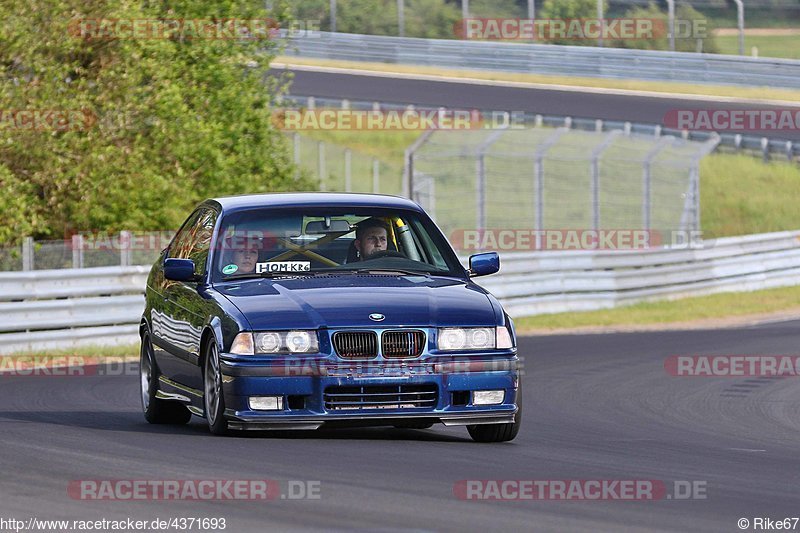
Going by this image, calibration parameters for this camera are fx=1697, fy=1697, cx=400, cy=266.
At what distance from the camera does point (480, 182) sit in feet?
89.2

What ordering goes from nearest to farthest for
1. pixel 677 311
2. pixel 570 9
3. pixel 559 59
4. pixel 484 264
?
pixel 484 264, pixel 677 311, pixel 559 59, pixel 570 9

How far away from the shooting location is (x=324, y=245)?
10.7 metres

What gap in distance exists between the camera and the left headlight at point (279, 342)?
31.1 ft

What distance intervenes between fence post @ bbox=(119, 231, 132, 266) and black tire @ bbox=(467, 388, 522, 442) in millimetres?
10881

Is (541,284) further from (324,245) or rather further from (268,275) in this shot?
(268,275)

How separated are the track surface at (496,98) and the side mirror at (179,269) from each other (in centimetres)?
3298

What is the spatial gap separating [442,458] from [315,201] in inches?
99.7

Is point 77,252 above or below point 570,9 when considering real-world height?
above

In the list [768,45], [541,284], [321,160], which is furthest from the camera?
[768,45]

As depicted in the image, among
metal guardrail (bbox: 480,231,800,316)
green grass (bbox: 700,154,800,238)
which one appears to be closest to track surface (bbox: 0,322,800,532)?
metal guardrail (bbox: 480,231,800,316)

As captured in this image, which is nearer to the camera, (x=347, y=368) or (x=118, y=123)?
(x=347, y=368)

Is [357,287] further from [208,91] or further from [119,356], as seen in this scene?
A: [208,91]

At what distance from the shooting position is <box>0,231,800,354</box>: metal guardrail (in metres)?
18.9

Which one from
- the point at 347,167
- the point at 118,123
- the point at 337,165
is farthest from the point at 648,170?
the point at 337,165
